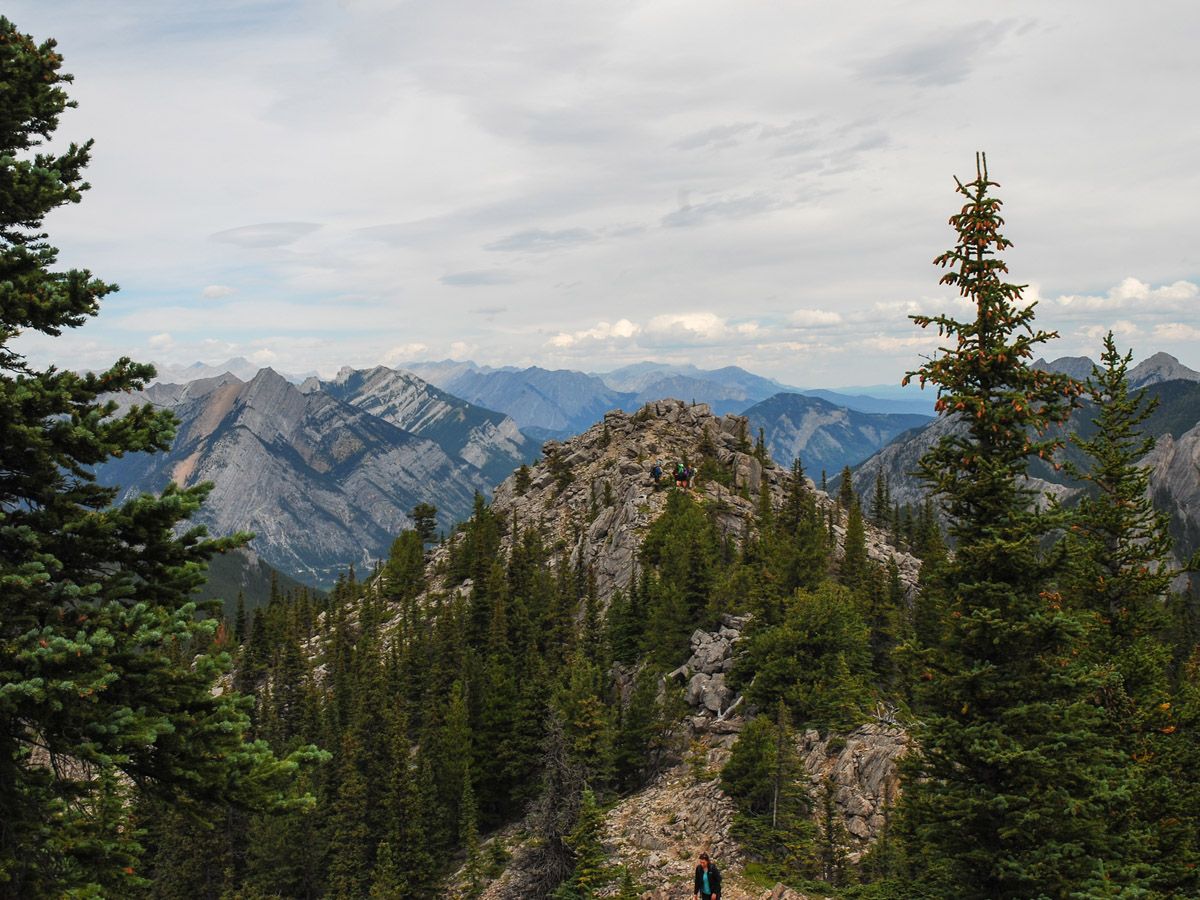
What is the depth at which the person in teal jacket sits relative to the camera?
76.9ft

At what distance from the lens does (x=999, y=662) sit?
16188mm

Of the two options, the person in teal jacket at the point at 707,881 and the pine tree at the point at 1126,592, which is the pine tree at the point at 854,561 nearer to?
the pine tree at the point at 1126,592

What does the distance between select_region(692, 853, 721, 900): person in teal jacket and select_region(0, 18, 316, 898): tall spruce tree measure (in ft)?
59.1

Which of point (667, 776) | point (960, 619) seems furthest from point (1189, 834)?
point (667, 776)

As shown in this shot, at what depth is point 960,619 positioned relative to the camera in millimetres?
15820

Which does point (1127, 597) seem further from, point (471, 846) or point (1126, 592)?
point (471, 846)

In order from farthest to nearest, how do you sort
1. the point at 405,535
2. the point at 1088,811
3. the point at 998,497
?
the point at 405,535 < the point at 998,497 < the point at 1088,811

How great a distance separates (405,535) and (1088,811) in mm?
116127

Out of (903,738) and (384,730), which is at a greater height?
(903,738)

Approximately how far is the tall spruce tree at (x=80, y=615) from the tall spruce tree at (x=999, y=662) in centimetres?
1383

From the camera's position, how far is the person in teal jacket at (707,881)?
2344 centimetres

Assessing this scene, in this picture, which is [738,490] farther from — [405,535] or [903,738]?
[903,738]

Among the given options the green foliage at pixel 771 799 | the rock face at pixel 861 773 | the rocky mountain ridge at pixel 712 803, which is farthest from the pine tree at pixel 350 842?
the rock face at pixel 861 773

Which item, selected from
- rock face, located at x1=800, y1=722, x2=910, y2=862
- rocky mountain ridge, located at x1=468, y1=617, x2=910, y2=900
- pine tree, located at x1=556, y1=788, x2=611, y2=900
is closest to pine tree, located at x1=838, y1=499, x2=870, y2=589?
rocky mountain ridge, located at x1=468, y1=617, x2=910, y2=900
